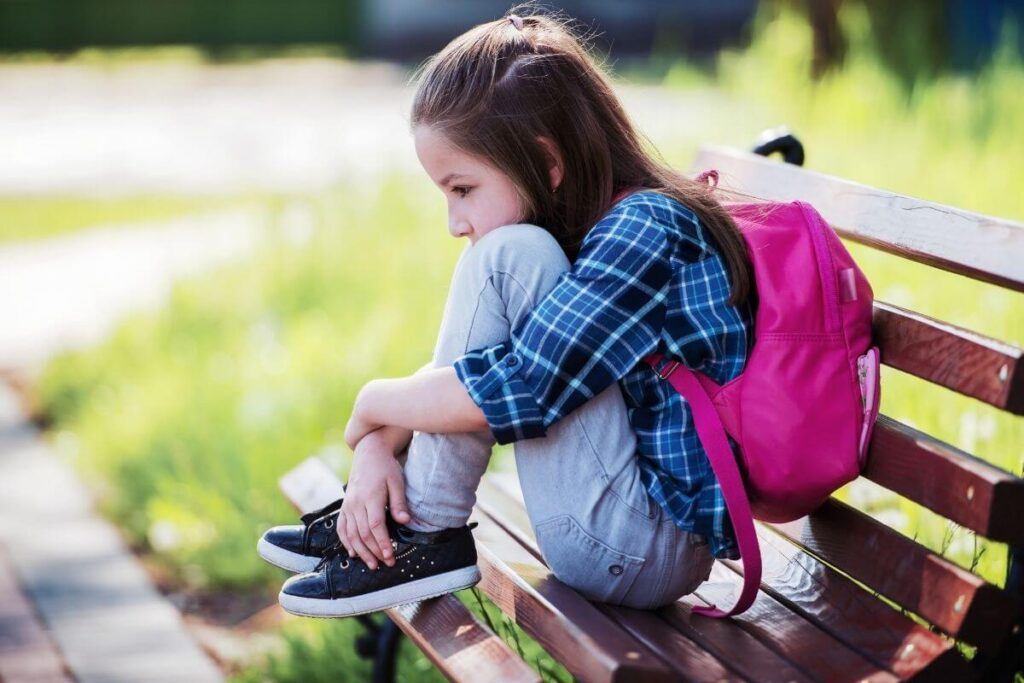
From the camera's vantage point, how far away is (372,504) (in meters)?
1.92

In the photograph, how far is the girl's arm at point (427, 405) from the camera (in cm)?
183

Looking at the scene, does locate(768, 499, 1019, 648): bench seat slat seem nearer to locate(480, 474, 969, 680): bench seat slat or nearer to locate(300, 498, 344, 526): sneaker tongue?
locate(480, 474, 969, 680): bench seat slat

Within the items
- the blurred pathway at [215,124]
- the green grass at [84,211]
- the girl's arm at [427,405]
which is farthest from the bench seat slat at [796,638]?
the green grass at [84,211]

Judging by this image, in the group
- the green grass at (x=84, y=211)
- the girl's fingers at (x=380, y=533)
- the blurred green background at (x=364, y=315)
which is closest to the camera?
the girl's fingers at (x=380, y=533)

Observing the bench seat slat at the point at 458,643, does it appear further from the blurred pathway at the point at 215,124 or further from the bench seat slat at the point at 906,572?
the blurred pathway at the point at 215,124

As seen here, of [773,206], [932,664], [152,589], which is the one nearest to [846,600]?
[932,664]

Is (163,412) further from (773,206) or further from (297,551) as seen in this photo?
(773,206)

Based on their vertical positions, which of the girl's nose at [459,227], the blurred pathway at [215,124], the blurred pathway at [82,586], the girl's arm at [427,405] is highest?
the girl's nose at [459,227]

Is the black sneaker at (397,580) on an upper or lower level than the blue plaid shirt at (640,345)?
lower

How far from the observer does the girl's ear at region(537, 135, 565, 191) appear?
197 cm

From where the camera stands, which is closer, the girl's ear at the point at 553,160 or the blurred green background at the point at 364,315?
the girl's ear at the point at 553,160

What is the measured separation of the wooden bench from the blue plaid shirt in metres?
0.16

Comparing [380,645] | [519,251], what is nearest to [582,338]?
[519,251]

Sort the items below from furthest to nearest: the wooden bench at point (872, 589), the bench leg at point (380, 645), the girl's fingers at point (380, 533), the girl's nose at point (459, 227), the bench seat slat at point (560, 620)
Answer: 1. the bench leg at point (380, 645)
2. the girl's nose at point (459, 227)
3. the girl's fingers at point (380, 533)
4. the wooden bench at point (872, 589)
5. the bench seat slat at point (560, 620)
